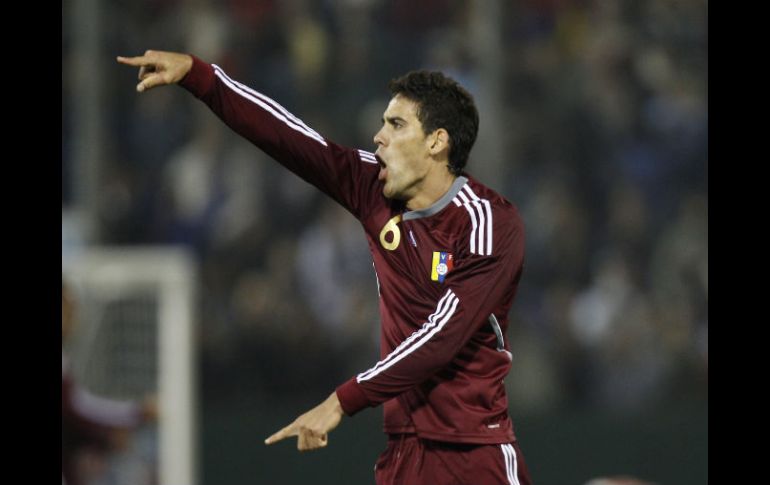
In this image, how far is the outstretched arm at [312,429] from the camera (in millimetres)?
4484

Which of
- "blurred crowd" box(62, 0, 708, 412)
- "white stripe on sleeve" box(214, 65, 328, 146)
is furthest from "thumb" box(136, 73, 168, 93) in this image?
"blurred crowd" box(62, 0, 708, 412)

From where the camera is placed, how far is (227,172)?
9656 millimetres

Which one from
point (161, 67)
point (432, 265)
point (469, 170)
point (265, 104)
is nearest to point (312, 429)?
point (432, 265)

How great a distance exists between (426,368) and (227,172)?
5.21 meters

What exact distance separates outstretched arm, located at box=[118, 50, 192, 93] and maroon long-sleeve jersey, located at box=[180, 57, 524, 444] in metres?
0.05

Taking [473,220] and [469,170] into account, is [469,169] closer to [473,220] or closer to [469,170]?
[469,170]

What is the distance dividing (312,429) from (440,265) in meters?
0.82

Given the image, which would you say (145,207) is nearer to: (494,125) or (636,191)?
(494,125)

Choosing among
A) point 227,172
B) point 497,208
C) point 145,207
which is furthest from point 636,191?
point 497,208

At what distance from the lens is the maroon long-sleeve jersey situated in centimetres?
479

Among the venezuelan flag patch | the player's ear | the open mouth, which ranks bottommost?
the venezuelan flag patch

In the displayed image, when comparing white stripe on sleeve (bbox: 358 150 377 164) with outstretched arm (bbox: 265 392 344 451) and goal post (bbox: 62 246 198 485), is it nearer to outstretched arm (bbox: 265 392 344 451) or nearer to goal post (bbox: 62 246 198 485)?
outstretched arm (bbox: 265 392 344 451)

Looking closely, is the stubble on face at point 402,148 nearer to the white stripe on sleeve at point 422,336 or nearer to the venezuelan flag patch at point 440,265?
the venezuelan flag patch at point 440,265
